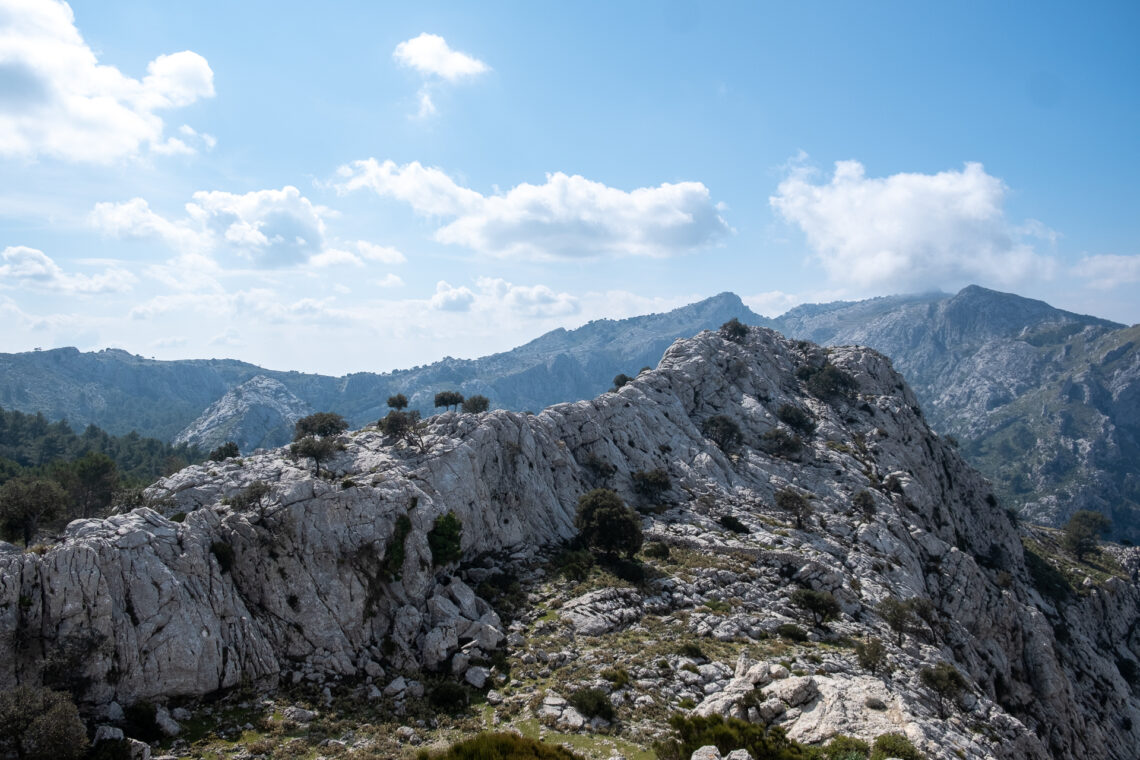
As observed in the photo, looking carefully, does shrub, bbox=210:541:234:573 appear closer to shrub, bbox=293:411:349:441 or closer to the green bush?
shrub, bbox=293:411:349:441

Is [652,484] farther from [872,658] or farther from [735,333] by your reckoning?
[735,333]

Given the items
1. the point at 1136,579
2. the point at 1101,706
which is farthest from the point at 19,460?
the point at 1136,579

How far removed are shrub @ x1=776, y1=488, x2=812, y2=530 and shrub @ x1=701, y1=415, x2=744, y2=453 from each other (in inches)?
856

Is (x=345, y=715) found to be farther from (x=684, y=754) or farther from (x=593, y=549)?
(x=593, y=549)

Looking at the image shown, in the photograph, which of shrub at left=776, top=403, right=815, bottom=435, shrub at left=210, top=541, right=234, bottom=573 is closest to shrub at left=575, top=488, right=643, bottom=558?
shrub at left=210, top=541, right=234, bottom=573

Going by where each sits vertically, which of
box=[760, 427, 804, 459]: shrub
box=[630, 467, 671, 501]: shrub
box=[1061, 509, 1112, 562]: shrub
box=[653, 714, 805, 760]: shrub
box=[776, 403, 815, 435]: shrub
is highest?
box=[776, 403, 815, 435]: shrub

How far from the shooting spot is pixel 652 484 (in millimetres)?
88312

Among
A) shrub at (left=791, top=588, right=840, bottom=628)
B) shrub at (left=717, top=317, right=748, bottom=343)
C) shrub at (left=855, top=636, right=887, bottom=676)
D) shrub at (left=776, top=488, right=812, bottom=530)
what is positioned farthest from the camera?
shrub at (left=717, top=317, right=748, bottom=343)

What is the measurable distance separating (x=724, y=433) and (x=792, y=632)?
5937 centimetres

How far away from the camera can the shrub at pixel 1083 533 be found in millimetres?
139625

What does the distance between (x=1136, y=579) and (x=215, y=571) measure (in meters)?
194

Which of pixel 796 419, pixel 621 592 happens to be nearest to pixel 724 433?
pixel 796 419

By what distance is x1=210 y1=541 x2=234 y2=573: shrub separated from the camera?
4412 cm

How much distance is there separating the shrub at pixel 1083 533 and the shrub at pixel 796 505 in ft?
344
